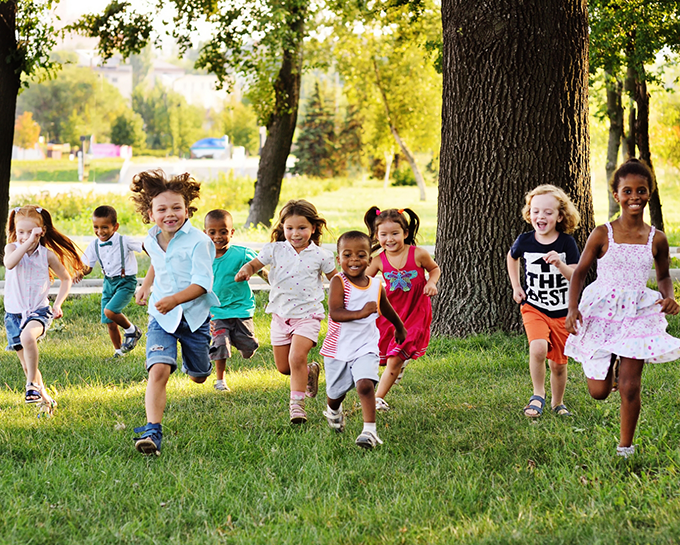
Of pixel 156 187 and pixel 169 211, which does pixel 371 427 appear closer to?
pixel 169 211

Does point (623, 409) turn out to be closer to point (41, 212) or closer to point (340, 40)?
point (41, 212)

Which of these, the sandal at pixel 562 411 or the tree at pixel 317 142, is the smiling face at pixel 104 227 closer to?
the sandal at pixel 562 411

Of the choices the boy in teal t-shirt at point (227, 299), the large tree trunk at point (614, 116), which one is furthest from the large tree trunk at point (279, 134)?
the boy in teal t-shirt at point (227, 299)

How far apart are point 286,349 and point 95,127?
6408 centimetres

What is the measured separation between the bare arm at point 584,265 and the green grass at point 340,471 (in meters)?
0.76

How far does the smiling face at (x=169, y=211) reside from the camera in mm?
4938

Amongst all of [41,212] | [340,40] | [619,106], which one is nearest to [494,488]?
[41,212]

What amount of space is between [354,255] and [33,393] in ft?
8.63

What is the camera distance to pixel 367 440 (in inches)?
187

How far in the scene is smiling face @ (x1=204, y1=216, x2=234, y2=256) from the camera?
623 cm

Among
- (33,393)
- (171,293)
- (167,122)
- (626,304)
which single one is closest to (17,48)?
(33,393)

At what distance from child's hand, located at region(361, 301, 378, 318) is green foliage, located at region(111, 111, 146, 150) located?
6172cm

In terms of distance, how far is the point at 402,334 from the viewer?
511cm

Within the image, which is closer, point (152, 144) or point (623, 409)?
point (623, 409)
